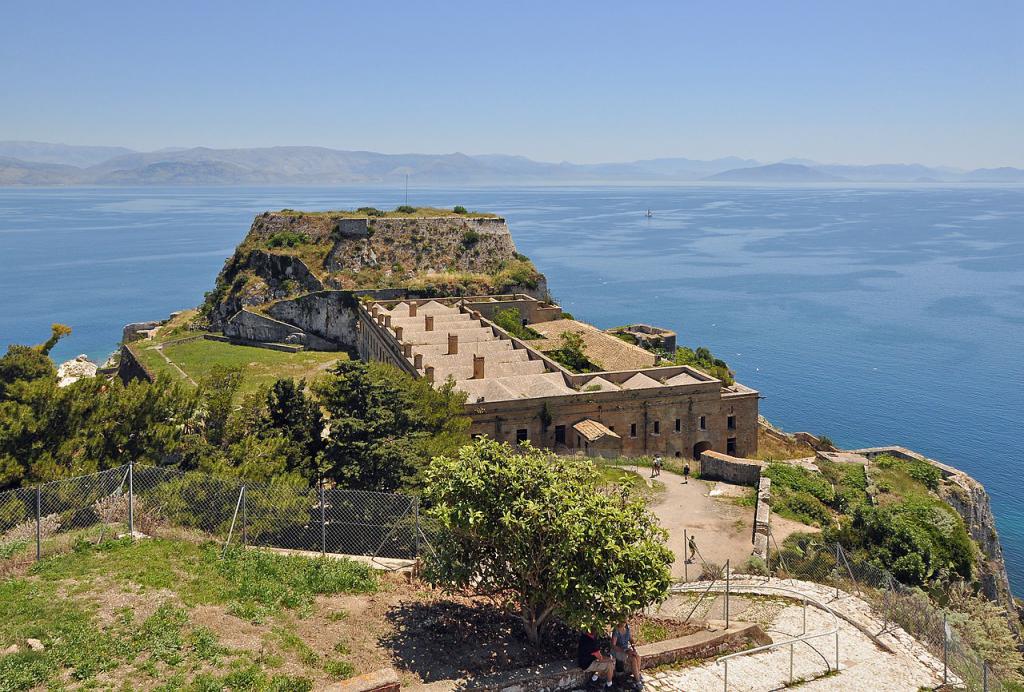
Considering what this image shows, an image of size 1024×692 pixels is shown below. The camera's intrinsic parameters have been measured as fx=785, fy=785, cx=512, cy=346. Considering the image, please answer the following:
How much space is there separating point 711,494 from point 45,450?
964 inches

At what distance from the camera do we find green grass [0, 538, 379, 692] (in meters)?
13.0

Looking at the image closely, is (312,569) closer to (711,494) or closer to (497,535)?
(497,535)

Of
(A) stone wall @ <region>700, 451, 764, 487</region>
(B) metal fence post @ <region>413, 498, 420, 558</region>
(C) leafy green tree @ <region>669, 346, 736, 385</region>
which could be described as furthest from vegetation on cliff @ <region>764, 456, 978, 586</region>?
(B) metal fence post @ <region>413, 498, 420, 558</region>

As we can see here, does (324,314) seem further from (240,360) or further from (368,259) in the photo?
(240,360)

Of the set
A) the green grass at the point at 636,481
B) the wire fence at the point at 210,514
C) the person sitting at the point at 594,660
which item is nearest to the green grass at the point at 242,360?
the green grass at the point at 636,481

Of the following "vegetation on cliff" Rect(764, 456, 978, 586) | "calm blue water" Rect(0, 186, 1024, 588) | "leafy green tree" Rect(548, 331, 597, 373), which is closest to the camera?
"vegetation on cliff" Rect(764, 456, 978, 586)

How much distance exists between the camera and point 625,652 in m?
14.3

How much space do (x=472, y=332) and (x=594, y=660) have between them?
39.3 metres

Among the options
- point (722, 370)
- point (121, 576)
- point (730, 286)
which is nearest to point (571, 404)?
point (722, 370)

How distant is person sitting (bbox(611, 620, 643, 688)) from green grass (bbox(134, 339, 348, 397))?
4031 centimetres

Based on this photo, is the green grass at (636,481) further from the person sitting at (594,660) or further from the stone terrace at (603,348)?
the person sitting at (594,660)

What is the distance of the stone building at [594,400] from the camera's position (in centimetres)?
3862

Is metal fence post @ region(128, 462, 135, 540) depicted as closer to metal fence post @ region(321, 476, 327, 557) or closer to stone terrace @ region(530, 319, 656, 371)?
metal fence post @ region(321, 476, 327, 557)

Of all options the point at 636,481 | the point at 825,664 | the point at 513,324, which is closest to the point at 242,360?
the point at 513,324
